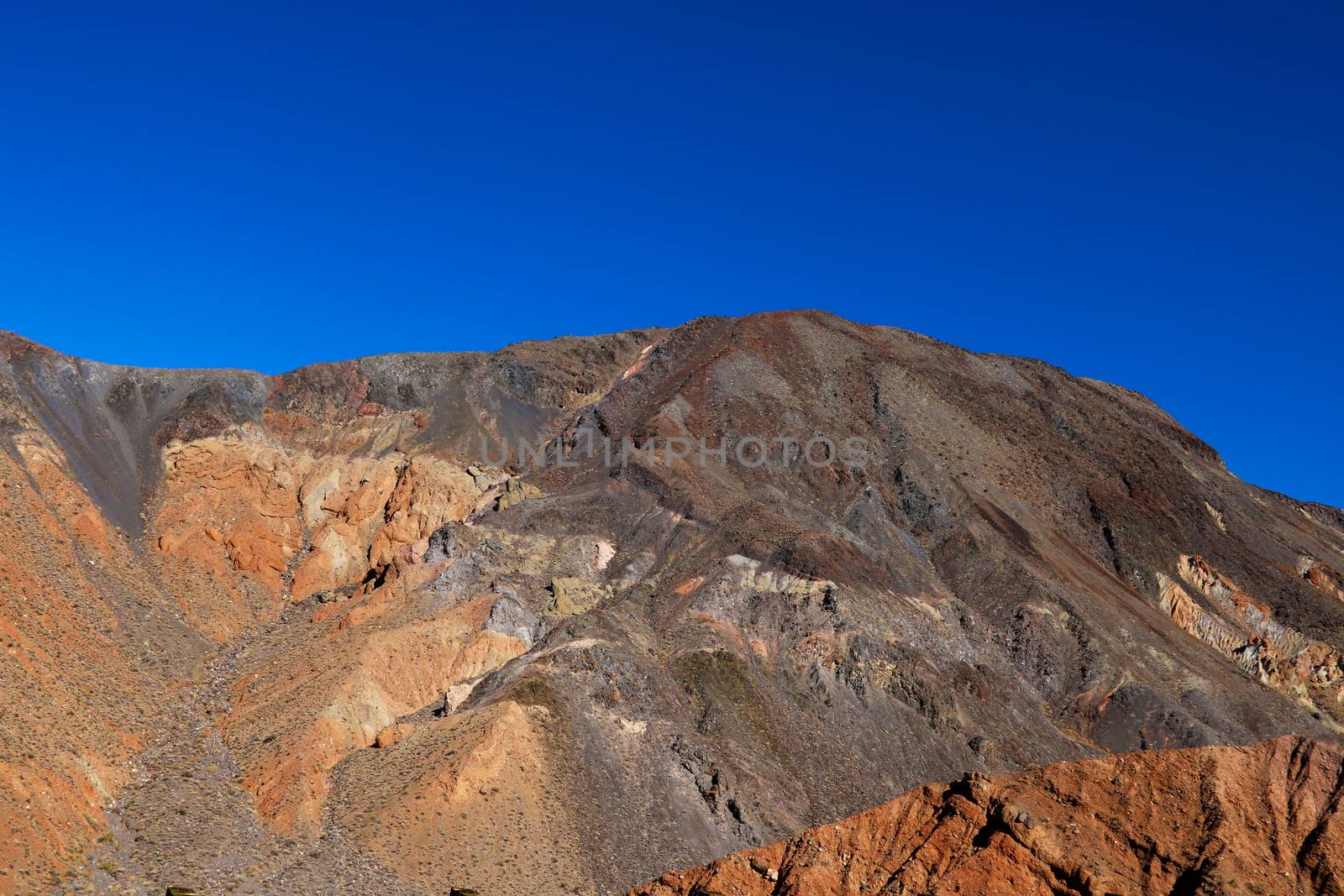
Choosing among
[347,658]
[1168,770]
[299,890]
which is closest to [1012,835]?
[1168,770]

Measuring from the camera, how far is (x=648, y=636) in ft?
175

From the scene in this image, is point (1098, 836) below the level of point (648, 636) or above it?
above

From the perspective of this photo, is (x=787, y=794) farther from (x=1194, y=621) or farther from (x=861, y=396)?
(x=861, y=396)

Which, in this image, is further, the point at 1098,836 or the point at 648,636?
the point at 648,636

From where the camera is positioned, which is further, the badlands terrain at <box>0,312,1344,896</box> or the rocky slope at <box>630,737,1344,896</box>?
the badlands terrain at <box>0,312,1344,896</box>

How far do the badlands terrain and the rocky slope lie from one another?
0.10 m

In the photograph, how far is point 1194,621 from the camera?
67.8 meters

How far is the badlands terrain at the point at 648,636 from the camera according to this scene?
87.8 ft

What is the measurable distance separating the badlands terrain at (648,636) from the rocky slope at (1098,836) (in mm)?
97

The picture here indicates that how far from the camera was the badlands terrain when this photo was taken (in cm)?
2675

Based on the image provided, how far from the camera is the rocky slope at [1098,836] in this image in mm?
23234

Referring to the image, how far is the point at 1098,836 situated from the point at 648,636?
30.8m

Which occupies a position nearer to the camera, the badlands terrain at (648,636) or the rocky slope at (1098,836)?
the rocky slope at (1098,836)

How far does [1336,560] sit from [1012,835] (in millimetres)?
71828
